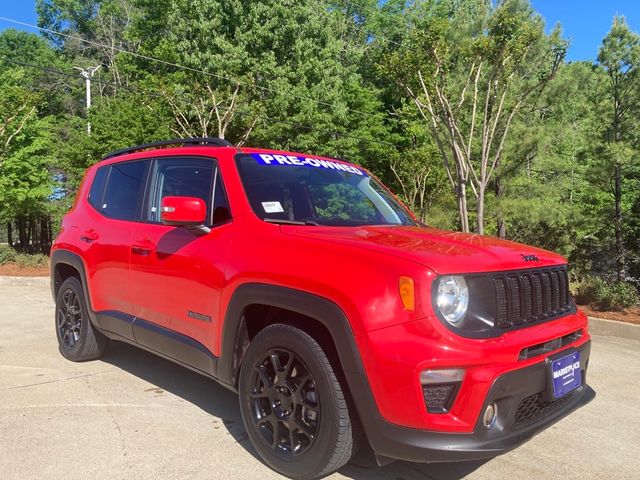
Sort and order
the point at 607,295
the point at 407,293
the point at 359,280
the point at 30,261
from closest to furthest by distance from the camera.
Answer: the point at 407,293, the point at 359,280, the point at 607,295, the point at 30,261

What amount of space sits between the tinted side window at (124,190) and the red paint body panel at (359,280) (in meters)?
0.23

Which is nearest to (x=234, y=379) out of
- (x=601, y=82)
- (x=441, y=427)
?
(x=441, y=427)

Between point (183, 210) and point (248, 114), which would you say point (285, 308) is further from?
point (248, 114)

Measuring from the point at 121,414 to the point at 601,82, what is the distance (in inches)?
396

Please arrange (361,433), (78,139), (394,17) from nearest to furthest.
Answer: (361,433) < (78,139) < (394,17)

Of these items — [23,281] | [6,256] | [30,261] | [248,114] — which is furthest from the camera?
[248,114]

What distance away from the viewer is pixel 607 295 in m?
8.78

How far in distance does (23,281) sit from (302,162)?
11497mm

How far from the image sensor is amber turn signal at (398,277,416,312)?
7.88 feet

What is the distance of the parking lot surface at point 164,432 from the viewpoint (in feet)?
9.98

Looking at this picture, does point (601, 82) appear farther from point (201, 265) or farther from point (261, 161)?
point (201, 265)

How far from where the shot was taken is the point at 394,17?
33.0 metres

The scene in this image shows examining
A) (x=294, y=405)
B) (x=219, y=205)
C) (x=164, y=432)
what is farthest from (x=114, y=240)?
(x=294, y=405)

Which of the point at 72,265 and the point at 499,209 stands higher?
the point at 499,209
